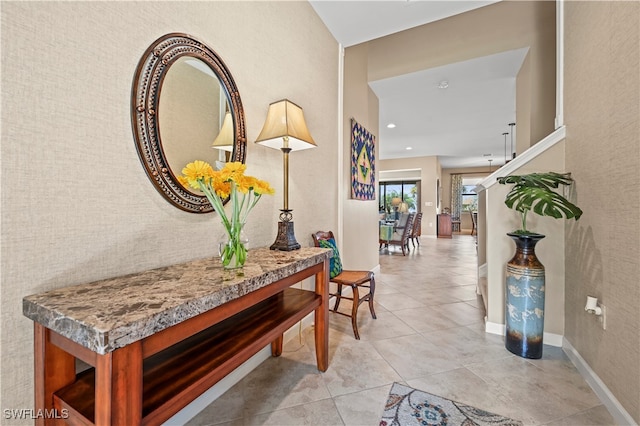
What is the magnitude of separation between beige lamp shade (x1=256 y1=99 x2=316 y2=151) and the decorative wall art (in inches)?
65.0

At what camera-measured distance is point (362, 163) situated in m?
3.64

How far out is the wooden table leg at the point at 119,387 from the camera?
2.06 ft

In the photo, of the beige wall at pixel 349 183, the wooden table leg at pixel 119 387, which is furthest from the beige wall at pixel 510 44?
the wooden table leg at pixel 119 387

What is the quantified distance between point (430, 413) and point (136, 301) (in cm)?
147

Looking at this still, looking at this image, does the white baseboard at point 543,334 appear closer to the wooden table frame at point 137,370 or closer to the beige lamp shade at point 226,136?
the wooden table frame at point 137,370

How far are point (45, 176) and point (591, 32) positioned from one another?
9.50 feet

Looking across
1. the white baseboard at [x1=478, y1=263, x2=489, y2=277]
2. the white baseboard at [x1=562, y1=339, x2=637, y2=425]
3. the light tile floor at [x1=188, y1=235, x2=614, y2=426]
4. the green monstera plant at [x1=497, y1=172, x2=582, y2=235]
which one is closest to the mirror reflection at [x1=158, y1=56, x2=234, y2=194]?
the light tile floor at [x1=188, y1=235, x2=614, y2=426]

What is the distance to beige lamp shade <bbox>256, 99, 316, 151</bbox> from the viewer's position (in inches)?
65.1

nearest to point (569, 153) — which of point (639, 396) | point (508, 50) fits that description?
point (639, 396)

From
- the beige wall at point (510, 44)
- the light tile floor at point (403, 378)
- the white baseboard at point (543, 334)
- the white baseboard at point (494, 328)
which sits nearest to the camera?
the light tile floor at point (403, 378)

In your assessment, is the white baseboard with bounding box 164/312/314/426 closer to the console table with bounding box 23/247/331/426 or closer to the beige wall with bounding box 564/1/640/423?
the console table with bounding box 23/247/331/426

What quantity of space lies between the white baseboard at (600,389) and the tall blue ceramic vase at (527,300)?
0.20m

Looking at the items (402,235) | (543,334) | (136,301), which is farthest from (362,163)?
(402,235)

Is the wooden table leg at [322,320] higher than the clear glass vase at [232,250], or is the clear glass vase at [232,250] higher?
the clear glass vase at [232,250]
